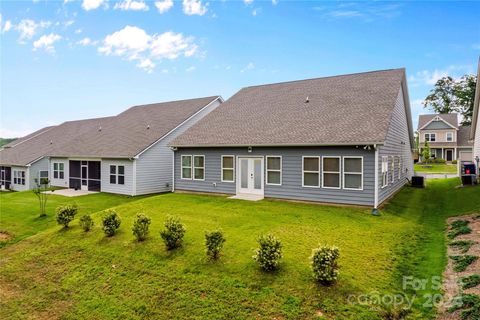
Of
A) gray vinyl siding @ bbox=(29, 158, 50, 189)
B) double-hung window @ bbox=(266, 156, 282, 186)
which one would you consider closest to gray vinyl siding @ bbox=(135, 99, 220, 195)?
double-hung window @ bbox=(266, 156, 282, 186)

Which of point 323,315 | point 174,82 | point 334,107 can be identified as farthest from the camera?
point 174,82

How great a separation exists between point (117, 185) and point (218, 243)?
619 inches

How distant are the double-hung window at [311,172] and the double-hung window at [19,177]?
27.5m

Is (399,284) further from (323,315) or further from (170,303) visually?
(170,303)

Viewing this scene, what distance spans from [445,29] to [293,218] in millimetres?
17353

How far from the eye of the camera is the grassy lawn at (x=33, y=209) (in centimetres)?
1382

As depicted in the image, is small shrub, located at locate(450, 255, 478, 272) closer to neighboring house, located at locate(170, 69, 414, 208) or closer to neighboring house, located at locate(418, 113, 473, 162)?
neighboring house, located at locate(170, 69, 414, 208)

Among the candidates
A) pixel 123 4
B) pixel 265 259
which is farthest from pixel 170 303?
pixel 123 4

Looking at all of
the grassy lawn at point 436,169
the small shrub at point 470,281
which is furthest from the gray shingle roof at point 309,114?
the grassy lawn at point 436,169

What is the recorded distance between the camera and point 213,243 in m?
8.12

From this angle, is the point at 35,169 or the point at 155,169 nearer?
the point at 155,169

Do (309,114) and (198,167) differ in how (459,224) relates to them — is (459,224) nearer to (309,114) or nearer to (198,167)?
(309,114)

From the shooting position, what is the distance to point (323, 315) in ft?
18.0

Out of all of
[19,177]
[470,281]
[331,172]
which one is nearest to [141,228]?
[331,172]
